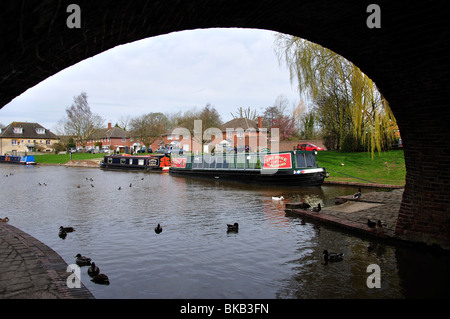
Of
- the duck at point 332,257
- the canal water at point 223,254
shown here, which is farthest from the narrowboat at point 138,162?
the duck at point 332,257

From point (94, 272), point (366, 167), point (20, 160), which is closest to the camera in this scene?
point (94, 272)

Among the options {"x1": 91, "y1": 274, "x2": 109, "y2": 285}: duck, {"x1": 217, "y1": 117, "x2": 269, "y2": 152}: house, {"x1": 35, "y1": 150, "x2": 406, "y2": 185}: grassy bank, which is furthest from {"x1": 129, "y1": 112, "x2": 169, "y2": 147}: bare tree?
{"x1": 91, "y1": 274, "x2": 109, "y2": 285}: duck

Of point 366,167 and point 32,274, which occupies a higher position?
point 366,167

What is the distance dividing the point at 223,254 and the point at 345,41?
16.1ft

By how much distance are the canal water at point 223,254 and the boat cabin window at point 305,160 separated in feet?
19.8

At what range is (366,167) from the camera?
21.7 m

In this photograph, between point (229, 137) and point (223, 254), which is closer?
point (223, 254)

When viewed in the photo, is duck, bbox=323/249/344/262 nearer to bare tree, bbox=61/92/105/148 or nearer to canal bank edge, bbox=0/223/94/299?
canal bank edge, bbox=0/223/94/299

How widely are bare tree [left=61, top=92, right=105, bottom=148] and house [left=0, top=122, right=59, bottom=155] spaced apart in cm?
1603

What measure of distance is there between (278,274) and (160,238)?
380 cm

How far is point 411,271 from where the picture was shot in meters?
5.76

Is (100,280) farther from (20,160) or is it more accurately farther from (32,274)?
(20,160)

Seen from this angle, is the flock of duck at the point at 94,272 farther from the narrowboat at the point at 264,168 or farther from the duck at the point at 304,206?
the narrowboat at the point at 264,168

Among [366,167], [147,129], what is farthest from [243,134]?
[366,167]
